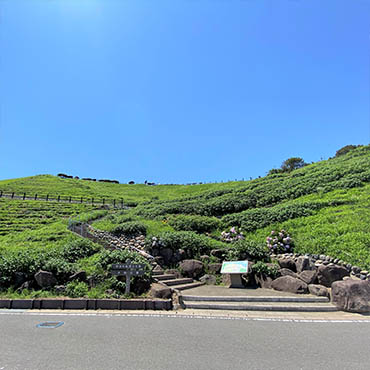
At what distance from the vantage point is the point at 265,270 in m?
9.80

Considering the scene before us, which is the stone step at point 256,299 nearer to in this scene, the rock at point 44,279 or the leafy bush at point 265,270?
the leafy bush at point 265,270

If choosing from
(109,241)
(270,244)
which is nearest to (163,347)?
(270,244)

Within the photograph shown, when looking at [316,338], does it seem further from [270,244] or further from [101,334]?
[270,244]

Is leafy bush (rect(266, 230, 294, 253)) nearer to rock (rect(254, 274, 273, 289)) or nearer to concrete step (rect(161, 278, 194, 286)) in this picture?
rock (rect(254, 274, 273, 289))

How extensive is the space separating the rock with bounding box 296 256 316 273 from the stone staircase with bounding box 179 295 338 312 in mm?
2009

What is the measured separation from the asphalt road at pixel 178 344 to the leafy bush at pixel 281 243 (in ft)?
18.1

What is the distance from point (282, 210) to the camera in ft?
49.7

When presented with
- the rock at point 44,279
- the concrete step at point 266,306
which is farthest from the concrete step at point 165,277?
the rock at point 44,279

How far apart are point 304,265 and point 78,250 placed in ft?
30.2

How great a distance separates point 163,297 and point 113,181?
74.1 meters

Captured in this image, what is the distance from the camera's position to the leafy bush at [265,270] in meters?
9.69

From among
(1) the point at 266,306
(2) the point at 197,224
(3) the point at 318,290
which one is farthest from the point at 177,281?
(2) the point at 197,224

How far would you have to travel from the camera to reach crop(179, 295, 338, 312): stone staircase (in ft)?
24.1

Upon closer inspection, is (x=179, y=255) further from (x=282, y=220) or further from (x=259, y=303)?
(x=282, y=220)
